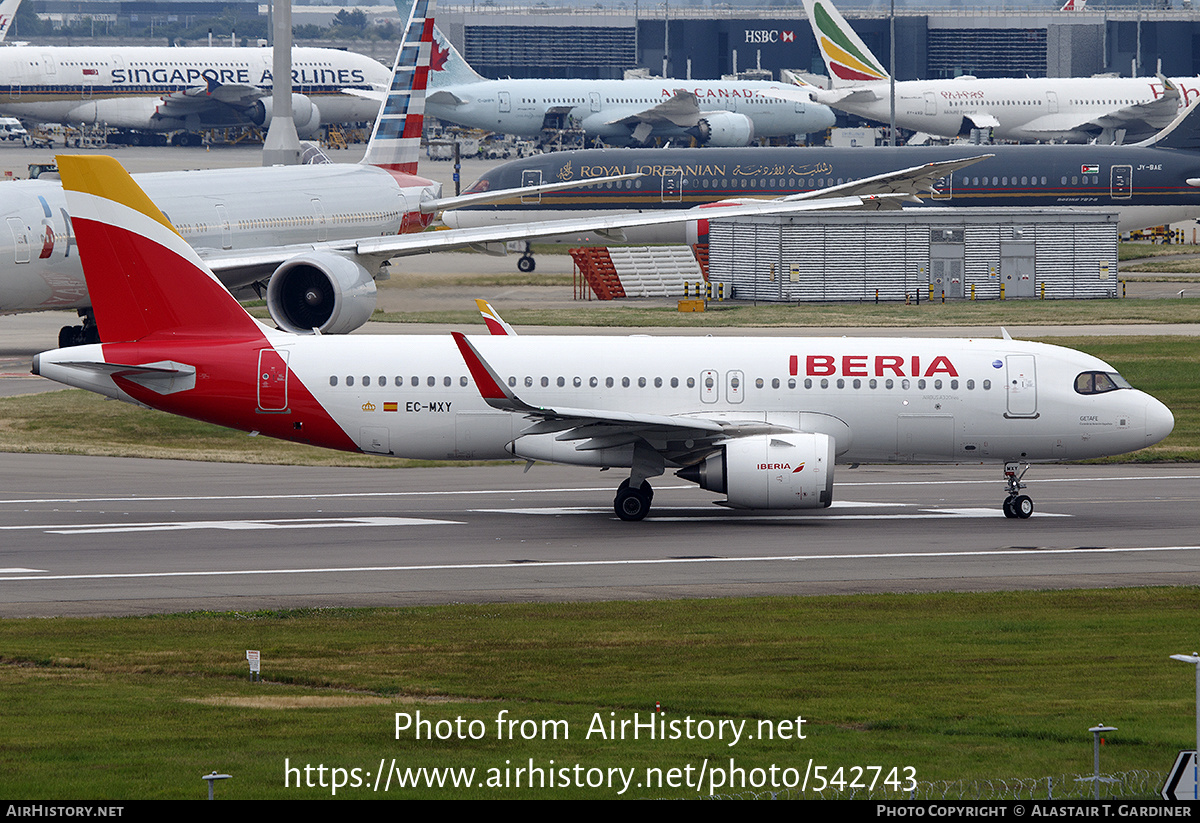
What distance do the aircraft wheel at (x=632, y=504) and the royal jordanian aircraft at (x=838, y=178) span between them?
4453cm

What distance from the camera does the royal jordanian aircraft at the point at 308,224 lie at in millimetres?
44469

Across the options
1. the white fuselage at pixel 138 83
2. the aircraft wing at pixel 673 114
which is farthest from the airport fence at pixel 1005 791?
the white fuselage at pixel 138 83

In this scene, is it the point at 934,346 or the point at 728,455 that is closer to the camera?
the point at 728,455

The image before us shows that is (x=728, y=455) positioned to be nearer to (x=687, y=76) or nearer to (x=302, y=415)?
(x=302, y=415)

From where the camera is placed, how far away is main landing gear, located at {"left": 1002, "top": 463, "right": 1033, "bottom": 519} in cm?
3186

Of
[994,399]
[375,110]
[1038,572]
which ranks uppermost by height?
[375,110]

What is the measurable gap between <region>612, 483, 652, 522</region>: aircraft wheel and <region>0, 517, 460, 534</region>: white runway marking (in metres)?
3.26

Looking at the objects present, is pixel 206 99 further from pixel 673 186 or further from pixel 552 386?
pixel 552 386

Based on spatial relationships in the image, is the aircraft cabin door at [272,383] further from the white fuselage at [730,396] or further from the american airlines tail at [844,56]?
the american airlines tail at [844,56]

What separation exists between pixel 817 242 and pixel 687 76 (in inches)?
5312

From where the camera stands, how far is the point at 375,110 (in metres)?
147

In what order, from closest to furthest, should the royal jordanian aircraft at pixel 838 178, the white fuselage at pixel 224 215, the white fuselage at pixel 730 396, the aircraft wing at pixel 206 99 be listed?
the white fuselage at pixel 730 396, the white fuselage at pixel 224 215, the royal jordanian aircraft at pixel 838 178, the aircraft wing at pixel 206 99

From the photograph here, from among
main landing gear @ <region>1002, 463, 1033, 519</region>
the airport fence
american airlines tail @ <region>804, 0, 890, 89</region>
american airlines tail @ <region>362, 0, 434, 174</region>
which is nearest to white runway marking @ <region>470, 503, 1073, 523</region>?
main landing gear @ <region>1002, 463, 1033, 519</region>
